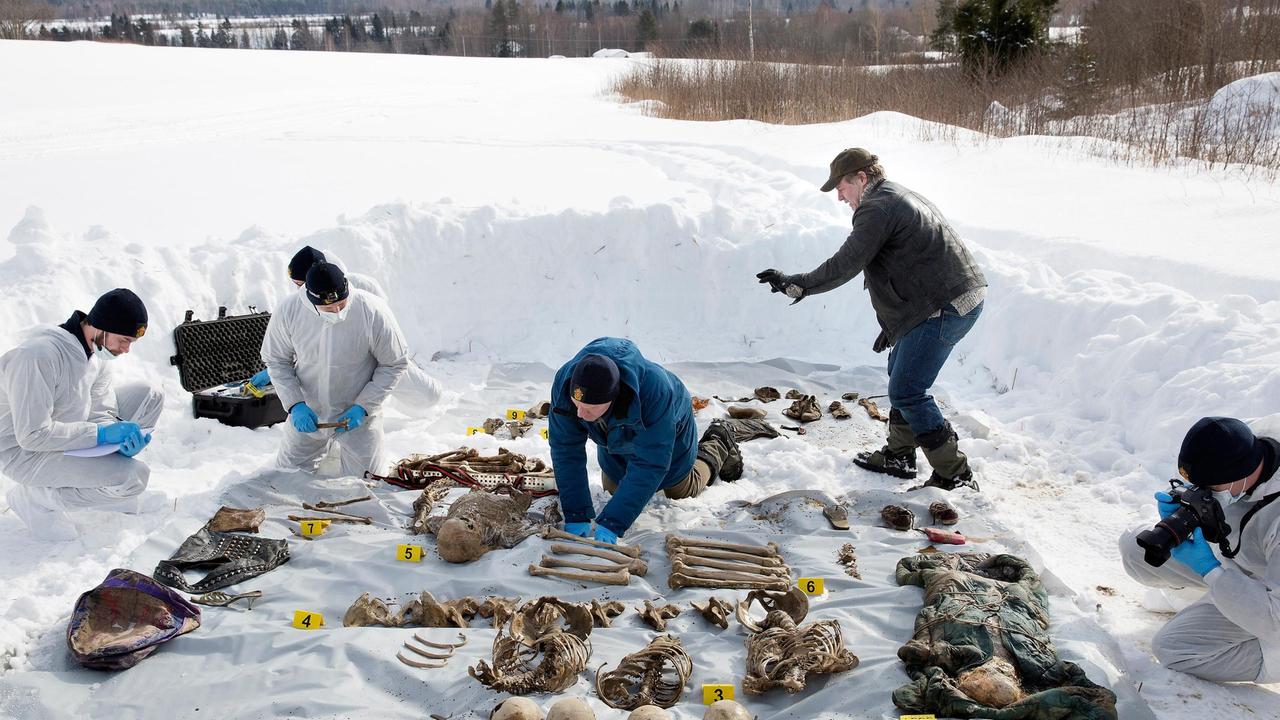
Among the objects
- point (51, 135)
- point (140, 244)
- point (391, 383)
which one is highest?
point (51, 135)

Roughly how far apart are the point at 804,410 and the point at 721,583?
2.70 metres

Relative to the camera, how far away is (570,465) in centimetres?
454

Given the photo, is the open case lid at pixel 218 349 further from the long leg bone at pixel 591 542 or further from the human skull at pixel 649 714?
the human skull at pixel 649 714

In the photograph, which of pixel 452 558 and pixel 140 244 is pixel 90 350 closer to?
pixel 452 558

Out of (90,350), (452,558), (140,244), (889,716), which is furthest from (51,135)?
(889,716)

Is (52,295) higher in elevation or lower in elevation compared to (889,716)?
higher

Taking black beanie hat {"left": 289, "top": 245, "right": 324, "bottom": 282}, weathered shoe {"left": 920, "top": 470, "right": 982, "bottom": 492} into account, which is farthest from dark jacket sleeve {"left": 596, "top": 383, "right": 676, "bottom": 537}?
black beanie hat {"left": 289, "top": 245, "right": 324, "bottom": 282}

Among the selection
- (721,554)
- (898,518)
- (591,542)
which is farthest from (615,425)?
(898,518)

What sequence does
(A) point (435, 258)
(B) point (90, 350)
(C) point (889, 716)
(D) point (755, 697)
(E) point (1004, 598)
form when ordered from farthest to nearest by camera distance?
(A) point (435, 258)
(B) point (90, 350)
(E) point (1004, 598)
(D) point (755, 697)
(C) point (889, 716)

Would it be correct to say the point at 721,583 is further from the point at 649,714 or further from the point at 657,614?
the point at 649,714

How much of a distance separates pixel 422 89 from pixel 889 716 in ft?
81.0

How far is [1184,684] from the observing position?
343cm

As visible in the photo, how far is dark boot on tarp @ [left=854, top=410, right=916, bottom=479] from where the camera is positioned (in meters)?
5.50

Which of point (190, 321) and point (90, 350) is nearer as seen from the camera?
point (90, 350)
